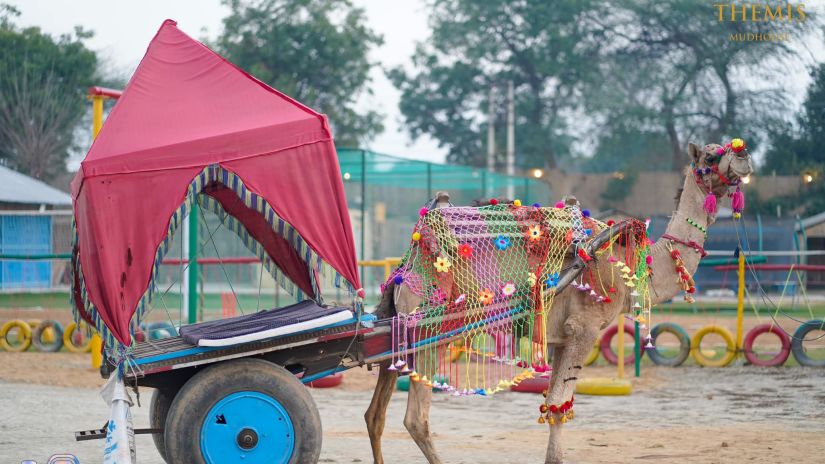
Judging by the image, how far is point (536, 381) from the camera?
13.6m

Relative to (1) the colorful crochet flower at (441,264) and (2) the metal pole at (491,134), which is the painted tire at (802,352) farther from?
(2) the metal pole at (491,134)

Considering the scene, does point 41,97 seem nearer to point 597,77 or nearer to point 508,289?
point 597,77

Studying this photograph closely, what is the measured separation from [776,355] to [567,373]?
8.79 m

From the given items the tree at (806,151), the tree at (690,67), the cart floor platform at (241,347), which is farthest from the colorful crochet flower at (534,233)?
the tree at (690,67)

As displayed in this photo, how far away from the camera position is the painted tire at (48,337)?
699 inches

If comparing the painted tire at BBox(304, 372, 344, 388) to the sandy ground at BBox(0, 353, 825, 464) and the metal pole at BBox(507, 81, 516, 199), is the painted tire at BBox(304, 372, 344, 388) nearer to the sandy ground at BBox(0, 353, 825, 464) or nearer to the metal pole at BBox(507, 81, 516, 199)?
the sandy ground at BBox(0, 353, 825, 464)

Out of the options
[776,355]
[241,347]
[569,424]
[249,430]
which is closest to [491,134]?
[776,355]

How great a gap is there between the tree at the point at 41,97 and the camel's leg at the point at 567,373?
29.4 metres

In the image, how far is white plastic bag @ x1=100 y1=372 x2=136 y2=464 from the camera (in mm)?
6664

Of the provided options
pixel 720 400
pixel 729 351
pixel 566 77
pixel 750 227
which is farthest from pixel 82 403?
pixel 566 77

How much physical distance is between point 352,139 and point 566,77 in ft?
35.1

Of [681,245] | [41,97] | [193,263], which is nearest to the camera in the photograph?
[681,245]

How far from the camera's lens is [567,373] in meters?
8.25

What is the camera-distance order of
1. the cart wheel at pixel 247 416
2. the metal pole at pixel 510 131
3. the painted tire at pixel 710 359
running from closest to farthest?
1. the cart wheel at pixel 247 416
2. the painted tire at pixel 710 359
3. the metal pole at pixel 510 131
